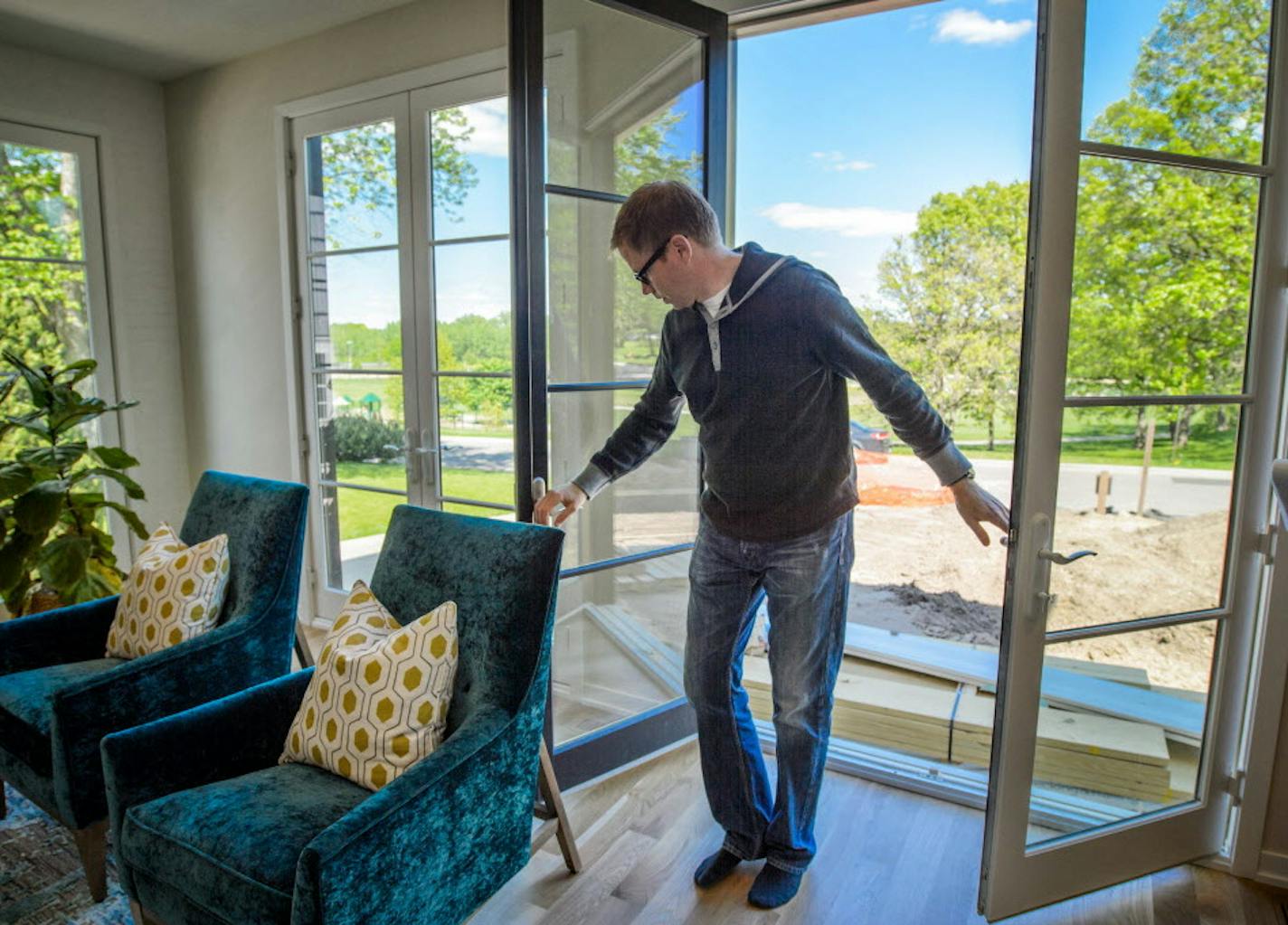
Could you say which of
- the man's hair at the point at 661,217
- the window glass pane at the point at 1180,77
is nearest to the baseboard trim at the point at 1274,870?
the window glass pane at the point at 1180,77

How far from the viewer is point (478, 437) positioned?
10.2 ft

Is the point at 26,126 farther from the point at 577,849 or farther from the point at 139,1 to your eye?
the point at 577,849

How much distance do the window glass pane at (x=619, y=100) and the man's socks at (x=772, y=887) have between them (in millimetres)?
1757

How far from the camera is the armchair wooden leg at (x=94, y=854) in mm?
1844

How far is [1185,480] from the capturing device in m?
1.78

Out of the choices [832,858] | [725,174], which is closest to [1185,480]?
[832,858]

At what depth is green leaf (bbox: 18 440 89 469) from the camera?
262 centimetres

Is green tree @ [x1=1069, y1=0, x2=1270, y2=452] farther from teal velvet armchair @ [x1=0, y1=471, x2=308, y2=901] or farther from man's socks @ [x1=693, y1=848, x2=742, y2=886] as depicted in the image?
teal velvet armchair @ [x1=0, y1=471, x2=308, y2=901]

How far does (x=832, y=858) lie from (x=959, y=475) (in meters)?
1.06

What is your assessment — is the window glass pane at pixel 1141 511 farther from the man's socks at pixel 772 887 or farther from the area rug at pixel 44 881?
the area rug at pixel 44 881

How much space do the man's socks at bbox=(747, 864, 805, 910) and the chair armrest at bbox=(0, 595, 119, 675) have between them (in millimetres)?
1904

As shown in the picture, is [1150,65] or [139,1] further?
[139,1]

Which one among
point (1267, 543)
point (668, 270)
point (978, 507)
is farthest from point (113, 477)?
point (1267, 543)

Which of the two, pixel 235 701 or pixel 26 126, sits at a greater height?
pixel 26 126
